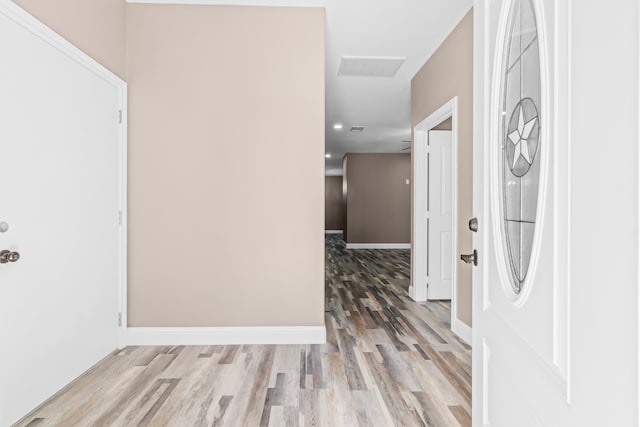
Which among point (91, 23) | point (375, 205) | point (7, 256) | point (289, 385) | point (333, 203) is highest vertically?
point (91, 23)

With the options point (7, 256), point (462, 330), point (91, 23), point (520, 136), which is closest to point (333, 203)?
point (462, 330)

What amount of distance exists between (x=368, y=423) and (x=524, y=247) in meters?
1.36

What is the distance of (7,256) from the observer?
69.6 inches

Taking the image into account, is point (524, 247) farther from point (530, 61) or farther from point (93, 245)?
point (93, 245)

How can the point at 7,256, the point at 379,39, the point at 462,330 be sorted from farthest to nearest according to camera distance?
1. the point at 379,39
2. the point at 462,330
3. the point at 7,256

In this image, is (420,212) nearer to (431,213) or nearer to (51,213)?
(431,213)

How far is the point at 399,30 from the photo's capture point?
3309 mm

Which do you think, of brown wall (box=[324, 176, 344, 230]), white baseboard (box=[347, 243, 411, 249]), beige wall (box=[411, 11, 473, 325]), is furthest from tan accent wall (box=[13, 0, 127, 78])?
brown wall (box=[324, 176, 344, 230])

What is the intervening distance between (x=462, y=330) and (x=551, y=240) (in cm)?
261

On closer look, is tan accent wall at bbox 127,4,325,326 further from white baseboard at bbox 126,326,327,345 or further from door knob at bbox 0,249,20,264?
door knob at bbox 0,249,20,264

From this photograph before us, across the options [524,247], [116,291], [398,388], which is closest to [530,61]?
[524,247]

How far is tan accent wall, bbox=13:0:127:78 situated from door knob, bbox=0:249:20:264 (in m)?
1.25

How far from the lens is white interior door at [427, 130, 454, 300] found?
4.34m

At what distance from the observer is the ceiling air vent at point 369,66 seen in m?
3.90
